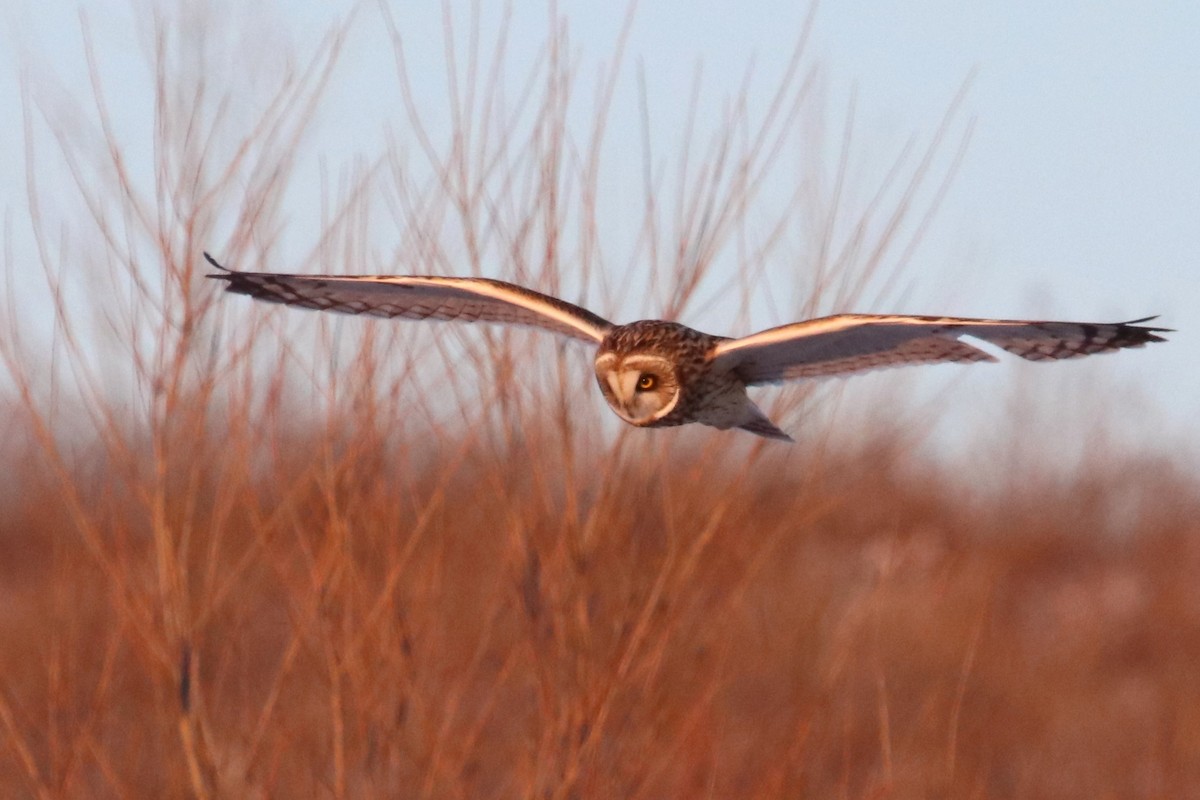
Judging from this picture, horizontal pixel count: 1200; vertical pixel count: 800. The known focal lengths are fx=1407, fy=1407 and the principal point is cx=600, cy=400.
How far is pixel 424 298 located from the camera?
4.00 m

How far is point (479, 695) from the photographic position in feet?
31.5

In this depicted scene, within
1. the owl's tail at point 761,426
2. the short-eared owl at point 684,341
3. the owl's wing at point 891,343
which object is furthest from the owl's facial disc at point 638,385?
the owl's tail at point 761,426

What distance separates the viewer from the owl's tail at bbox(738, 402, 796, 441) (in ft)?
12.7

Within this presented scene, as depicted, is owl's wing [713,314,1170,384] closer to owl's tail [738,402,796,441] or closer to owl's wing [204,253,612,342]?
owl's tail [738,402,796,441]

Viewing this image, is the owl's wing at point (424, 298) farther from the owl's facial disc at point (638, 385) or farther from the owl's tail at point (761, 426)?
the owl's tail at point (761, 426)

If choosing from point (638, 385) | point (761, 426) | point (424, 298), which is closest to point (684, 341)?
point (638, 385)

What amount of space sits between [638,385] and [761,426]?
0.43m

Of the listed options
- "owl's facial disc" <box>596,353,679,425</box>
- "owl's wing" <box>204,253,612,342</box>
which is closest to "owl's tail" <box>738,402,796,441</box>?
"owl's facial disc" <box>596,353,679,425</box>

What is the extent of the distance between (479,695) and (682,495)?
6.15 meters

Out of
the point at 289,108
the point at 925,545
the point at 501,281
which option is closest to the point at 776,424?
the point at 501,281

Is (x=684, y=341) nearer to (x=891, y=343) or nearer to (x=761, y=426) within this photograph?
(x=761, y=426)

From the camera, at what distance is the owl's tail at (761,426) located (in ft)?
12.7

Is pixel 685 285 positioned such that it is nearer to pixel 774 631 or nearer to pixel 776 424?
pixel 776 424

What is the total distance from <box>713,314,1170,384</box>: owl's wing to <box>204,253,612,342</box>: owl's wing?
44 cm
